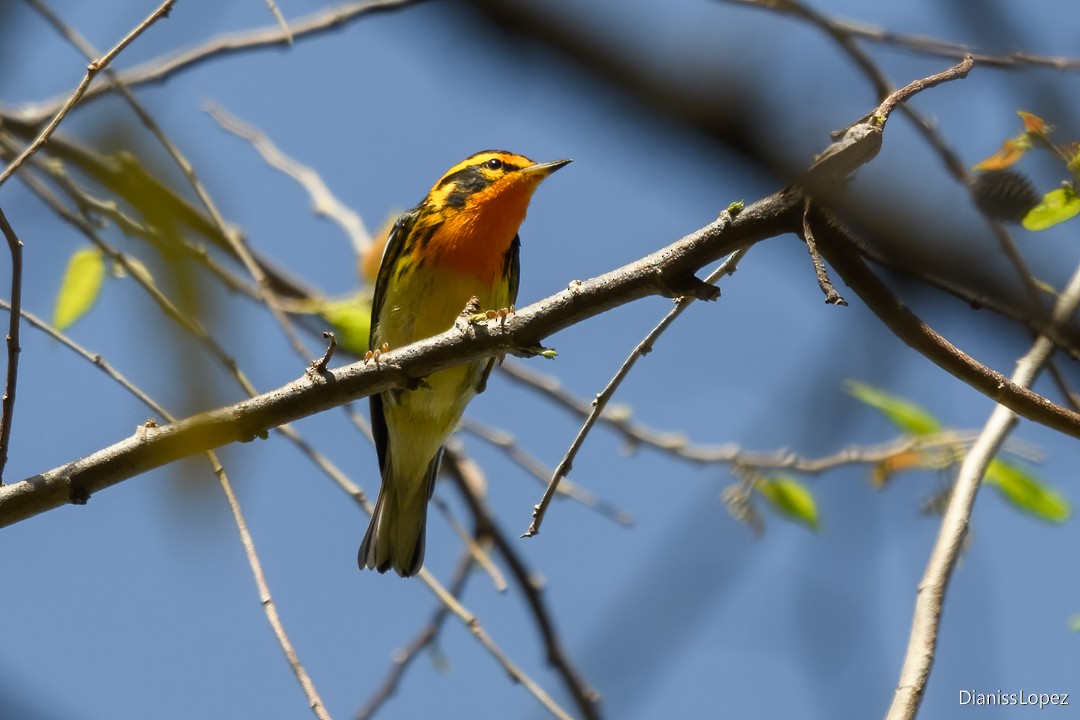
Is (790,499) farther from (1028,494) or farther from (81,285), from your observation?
(81,285)

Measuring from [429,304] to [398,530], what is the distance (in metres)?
1.34

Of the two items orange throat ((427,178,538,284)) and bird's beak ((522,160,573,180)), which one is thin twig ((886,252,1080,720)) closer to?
Answer: orange throat ((427,178,538,284))

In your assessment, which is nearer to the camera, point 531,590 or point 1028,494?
point 1028,494

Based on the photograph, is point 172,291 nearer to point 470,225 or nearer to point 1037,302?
point 1037,302

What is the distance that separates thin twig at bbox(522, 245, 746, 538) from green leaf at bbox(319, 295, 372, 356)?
8.33 ft

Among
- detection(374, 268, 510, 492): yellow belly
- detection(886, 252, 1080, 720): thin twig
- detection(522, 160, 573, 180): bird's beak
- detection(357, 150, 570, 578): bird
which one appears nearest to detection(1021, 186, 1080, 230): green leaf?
detection(886, 252, 1080, 720): thin twig

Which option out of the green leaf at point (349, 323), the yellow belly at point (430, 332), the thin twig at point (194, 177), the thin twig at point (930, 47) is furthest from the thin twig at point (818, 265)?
the yellow belly at point (430, 332)

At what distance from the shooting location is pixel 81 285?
17.0 feet

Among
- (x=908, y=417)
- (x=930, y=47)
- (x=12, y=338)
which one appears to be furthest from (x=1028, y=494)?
(x=12, y=338)

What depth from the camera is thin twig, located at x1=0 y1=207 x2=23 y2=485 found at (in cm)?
308

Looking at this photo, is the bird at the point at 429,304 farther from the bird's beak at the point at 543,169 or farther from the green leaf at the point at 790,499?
the green leaf at the point at 790,499

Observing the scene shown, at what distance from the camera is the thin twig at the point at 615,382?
329cm

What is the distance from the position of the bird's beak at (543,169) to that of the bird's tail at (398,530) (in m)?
1.74

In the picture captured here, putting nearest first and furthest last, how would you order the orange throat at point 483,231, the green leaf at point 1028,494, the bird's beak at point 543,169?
the green leaf at point 1028,494 < the orange throat at point 483,231 < the bird's beak at point 543,169
